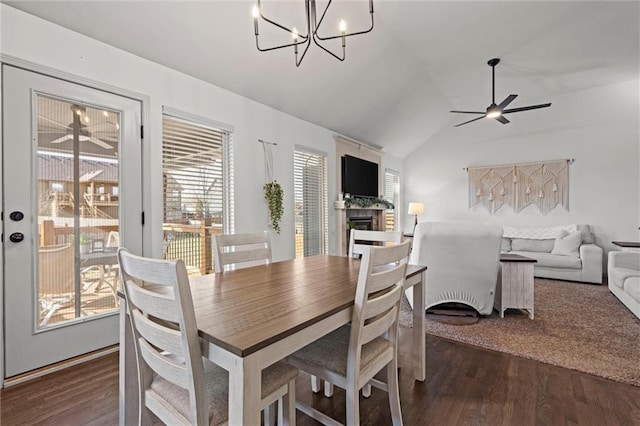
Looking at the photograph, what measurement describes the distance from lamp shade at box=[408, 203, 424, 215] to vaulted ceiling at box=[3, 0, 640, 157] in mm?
2081

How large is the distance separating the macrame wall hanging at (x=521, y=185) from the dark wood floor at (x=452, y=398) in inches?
183

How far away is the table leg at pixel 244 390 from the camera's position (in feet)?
2.72

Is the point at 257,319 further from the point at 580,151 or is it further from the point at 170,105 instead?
the point at 580,151

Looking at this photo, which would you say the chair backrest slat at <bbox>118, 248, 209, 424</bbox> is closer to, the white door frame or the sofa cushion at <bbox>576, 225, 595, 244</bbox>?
the white door frame

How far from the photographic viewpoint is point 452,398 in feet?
5.79

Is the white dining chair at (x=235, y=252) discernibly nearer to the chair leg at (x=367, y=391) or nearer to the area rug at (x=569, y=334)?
the chair leg at (x=367, y=391)

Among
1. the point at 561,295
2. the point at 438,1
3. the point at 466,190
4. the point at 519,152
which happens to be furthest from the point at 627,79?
the point at 438,1

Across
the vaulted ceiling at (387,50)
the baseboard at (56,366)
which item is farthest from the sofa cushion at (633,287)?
the baseboard at (56,366)

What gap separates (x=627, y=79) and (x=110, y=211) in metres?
7.19

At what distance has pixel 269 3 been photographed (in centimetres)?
255

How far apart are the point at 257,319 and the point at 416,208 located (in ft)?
20.4

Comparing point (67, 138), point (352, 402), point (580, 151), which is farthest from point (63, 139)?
point (580, 151)

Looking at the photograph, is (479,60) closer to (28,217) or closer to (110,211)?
(110,211)

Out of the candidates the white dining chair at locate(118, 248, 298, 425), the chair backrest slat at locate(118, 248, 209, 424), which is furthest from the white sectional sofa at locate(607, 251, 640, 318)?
the chair backrest slat at locate(118, 248, 209, 424)
